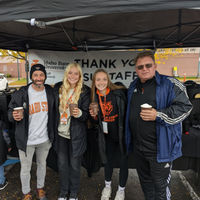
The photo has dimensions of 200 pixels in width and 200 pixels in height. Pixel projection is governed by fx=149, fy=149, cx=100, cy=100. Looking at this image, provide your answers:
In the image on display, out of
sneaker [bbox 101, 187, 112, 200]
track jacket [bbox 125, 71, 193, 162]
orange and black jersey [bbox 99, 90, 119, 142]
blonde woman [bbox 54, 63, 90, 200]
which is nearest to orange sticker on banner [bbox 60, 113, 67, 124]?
blonde woman [bbox 54, 63, 90, 200]

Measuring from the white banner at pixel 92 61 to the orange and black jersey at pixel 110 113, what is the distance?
2.68 metres

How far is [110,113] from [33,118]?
3.63 ft

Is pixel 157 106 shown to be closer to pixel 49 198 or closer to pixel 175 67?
pixel 49 198

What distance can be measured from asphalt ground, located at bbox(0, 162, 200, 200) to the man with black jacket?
960 millimetres

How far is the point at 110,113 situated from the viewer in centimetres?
219

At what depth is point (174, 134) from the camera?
173 centimetres

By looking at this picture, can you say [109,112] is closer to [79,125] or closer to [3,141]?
[79,125]

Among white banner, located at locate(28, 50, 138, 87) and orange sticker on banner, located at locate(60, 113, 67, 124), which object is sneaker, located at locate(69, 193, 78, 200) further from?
white banner, located at locate(28, 50, 138, 87)

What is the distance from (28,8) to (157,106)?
5.48 ft

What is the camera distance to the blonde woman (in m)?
2.15

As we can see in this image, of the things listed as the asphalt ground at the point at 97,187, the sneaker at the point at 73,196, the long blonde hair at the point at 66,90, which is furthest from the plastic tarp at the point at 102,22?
the asphalt ground at the point at 97,187

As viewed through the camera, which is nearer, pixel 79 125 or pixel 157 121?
pixel 157 121

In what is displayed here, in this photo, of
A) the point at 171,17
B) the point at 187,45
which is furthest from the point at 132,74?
the point at 171,17

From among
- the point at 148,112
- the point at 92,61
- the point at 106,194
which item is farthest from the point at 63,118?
the point at 92,61
